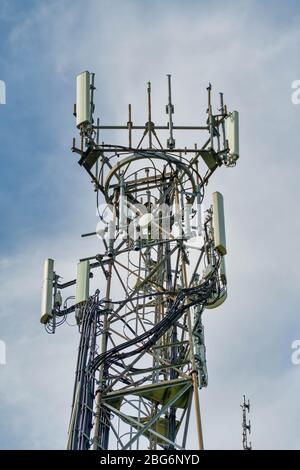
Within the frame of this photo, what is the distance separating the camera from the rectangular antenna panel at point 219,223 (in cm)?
2567

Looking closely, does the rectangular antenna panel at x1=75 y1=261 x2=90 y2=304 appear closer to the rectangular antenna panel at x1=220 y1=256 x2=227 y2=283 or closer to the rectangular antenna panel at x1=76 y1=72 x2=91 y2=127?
the rectangular antenna panel at x1=220 y1=256 x2=227 y2=283

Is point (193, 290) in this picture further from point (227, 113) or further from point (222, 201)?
point (227, 113)

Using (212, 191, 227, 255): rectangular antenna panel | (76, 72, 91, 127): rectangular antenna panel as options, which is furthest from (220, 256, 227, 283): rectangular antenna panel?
(76, 72, 91, 127): rectangular antenna panel

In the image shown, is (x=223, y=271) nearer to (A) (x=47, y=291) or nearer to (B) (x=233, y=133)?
(B) (x=233, y=133)

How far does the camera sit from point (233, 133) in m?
26.9

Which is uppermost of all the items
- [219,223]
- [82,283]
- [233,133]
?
[233,133]

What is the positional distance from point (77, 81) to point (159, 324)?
21.4 feet

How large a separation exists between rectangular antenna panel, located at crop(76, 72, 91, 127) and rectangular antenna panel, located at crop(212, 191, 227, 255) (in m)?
3.60

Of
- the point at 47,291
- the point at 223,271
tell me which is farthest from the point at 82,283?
the point at 223,271

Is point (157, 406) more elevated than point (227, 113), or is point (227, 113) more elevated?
point (227, 113)

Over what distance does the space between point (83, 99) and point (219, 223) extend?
178 inches

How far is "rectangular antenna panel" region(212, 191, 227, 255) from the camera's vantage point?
25672 millimetres
